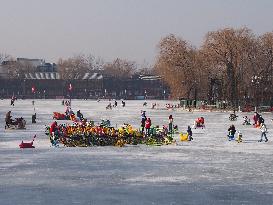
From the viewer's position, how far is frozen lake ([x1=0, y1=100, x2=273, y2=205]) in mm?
12906

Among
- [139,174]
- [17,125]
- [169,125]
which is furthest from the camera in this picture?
[17,125]

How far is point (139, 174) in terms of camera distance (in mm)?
16219

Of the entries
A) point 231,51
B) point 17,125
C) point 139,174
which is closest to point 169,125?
point 17,125

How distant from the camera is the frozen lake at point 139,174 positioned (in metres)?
12.9

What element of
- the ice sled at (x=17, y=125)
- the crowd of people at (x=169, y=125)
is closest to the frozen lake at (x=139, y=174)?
the crowd of people at (x=169, y=125)

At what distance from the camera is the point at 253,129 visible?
33.8 m

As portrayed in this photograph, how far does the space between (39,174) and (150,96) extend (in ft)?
419

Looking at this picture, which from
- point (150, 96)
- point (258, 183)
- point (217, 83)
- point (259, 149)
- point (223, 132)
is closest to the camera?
point (258, 183)

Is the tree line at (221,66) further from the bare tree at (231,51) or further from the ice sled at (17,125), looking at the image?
the ice sled at (17,125)

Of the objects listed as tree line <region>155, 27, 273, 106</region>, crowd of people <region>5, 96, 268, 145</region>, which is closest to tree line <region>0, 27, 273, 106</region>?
tree line <region>155, 27, 273, 106</region>

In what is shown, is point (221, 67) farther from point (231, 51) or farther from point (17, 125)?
point (17, 125)

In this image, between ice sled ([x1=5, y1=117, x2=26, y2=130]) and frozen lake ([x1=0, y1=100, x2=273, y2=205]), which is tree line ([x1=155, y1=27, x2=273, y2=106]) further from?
frozen lake ([x1=0, y1=100, x2=273, y2=205])

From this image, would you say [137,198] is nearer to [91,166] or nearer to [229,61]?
[91,166]

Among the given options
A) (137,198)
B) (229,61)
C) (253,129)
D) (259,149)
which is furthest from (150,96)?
(137,198)
